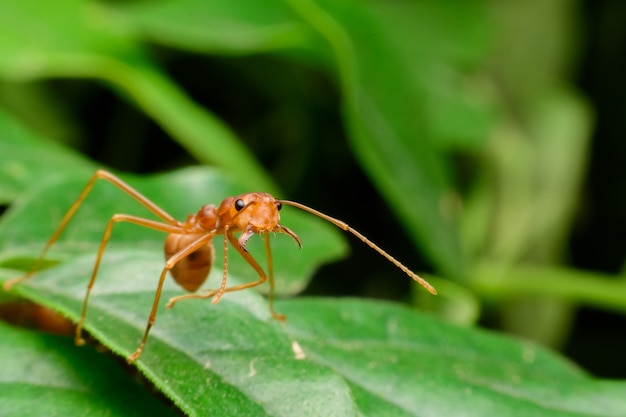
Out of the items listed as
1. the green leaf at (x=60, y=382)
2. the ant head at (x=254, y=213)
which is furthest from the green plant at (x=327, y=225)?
the ant head at (x=254, y=213)

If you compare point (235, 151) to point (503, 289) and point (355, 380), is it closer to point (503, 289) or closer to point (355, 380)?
point (503, 289)

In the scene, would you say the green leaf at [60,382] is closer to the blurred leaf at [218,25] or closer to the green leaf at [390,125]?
the green leaf at [390,125]

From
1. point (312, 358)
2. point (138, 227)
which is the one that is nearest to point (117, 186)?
point (138, 227)

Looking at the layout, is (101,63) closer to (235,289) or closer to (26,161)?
(26,161)

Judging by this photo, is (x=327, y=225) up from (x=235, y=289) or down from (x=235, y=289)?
down

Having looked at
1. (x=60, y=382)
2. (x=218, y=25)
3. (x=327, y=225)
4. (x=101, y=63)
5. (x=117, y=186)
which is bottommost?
(x=327, y=225)

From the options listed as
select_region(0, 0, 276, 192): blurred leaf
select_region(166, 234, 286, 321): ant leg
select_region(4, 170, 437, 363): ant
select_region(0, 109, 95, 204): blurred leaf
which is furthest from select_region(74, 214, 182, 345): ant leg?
select_region(0, 0, 276, 192): blurred leaf

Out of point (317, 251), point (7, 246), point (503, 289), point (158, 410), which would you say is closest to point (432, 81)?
point (503, 289)

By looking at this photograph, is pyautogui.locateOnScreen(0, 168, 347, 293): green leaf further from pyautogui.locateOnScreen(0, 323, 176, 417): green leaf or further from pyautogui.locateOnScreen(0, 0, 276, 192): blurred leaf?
pyautogui.locateOnScreen(0, 0, 276, 192): blurred leaf
